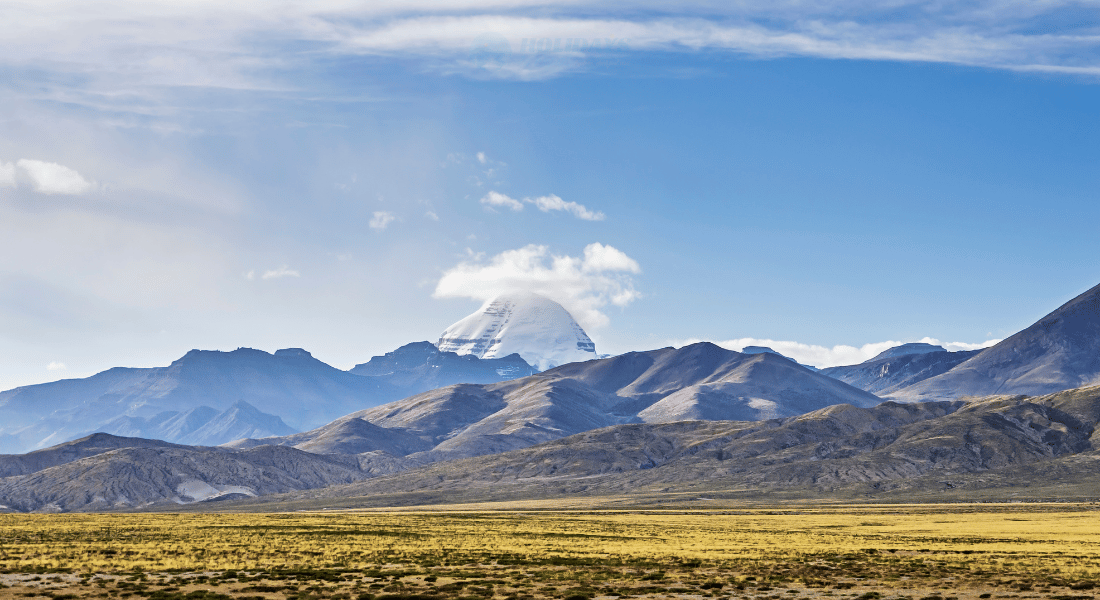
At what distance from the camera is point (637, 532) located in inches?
4392

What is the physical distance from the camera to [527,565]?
216 ft

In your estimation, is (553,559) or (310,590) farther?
(553,559)

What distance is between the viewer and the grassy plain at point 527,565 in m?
51.8

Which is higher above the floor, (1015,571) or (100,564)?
(100,564)

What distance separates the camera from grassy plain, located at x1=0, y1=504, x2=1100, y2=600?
51.8 m

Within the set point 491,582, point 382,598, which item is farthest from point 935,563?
point 382,598

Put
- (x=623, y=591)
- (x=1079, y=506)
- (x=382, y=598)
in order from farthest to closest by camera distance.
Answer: (x=1079, y=506) < (x=623, y=591) < (x=382, y=598)

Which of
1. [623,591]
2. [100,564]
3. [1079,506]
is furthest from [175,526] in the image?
[1079,506]

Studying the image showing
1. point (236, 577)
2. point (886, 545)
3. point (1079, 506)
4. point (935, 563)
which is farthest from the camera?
point (1079, 506)

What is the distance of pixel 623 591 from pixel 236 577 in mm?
22283

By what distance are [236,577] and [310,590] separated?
7.64m

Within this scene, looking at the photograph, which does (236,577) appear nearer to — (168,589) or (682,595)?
(168,589)

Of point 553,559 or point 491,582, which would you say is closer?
point 491,582

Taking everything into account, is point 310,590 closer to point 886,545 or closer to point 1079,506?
A: point 886,545
